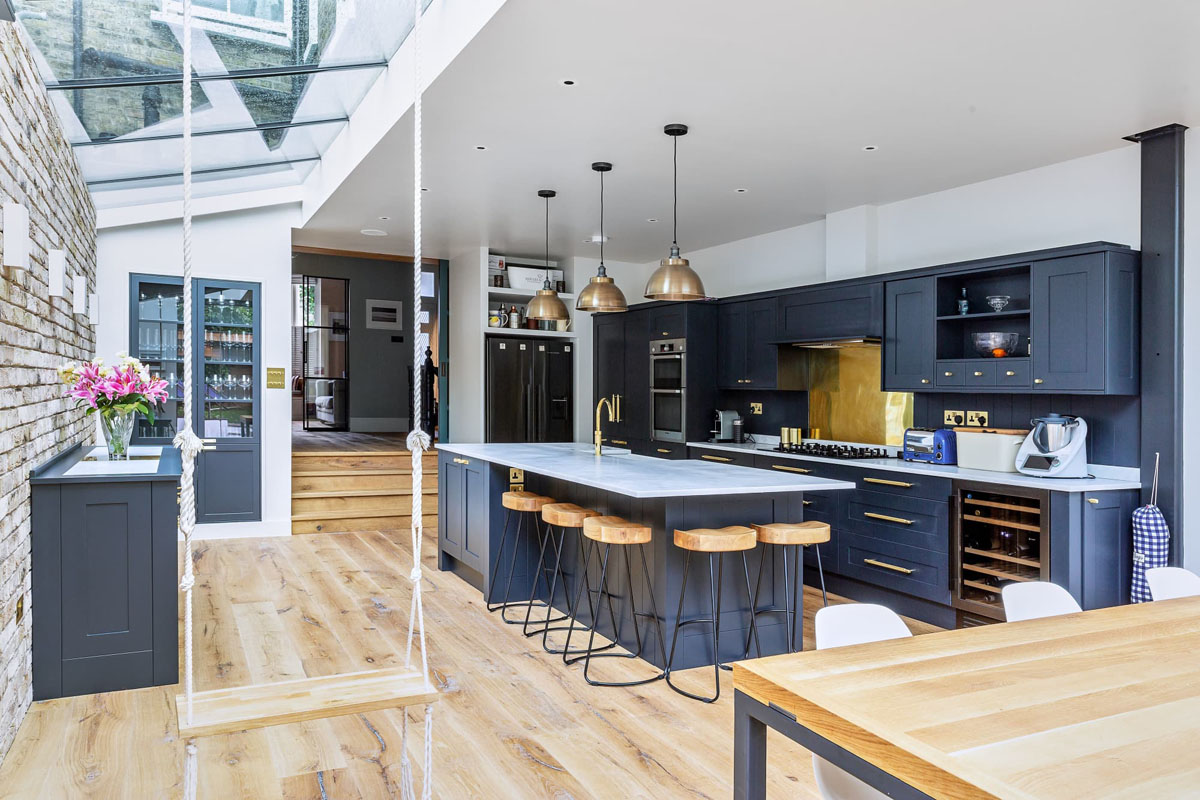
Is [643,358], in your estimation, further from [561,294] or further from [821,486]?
[821,486]

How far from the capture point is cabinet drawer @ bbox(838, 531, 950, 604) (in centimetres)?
446

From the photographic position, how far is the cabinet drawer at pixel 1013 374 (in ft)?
14.4

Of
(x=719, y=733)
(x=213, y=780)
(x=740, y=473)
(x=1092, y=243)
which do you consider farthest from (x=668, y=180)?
(x=213, y=780)

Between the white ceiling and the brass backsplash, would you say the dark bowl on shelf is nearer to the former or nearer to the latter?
the brass backsplash

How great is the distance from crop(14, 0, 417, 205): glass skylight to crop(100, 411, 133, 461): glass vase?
1.60 metres

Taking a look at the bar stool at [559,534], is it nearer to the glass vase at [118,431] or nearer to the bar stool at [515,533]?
the bar stool at [515,533]

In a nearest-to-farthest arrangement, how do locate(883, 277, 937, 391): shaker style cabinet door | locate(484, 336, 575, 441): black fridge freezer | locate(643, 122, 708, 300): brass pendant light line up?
1. locate(643, 122, 708, 300): brass pendant light
2. locate(883, 277, 937, 391): shaker style cabinet door
3. locate(484, 336, 575, 441): black fridge freezer

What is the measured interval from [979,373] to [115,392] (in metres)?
4.60

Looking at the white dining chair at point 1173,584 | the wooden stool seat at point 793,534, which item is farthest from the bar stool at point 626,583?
the white dining chair at point 1173,584

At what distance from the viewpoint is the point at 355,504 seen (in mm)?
7520

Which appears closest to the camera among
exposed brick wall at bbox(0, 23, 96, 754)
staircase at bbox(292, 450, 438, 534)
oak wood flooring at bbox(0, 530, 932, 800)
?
oak wood flooring at bbox(0, 530, 932, 800)

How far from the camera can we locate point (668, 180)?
16.8 feet

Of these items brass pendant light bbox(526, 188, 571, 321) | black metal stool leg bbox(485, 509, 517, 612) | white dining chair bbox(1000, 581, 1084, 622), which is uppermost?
brass pendant light bbox(526, 188, 571, 321)

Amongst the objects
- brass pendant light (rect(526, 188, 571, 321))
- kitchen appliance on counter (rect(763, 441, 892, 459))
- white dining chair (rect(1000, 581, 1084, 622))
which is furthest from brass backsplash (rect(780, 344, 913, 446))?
white dining chair (rect(1000, 581, 1084, 622))
